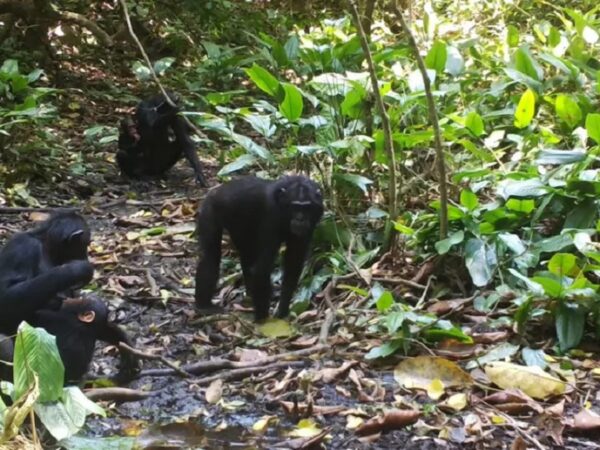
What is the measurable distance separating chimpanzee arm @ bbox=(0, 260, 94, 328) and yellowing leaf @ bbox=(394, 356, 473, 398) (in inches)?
74.7

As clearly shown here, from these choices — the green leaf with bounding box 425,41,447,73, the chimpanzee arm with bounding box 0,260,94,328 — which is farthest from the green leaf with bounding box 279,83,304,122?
the chimpanzee arm with bounding box 0,260,94,328

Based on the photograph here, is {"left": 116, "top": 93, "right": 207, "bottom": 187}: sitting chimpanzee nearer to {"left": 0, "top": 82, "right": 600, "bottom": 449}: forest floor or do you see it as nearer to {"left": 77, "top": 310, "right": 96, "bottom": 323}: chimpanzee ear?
{"left": 0, "top": 82, "right": 600, "bottom": 449}: forest floor

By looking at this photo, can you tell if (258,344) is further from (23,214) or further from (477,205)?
(23,214)

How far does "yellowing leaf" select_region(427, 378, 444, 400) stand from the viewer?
4.71m

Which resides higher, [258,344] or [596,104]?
[596,104]

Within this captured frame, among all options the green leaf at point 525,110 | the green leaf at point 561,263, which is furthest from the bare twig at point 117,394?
the green leaf at point 525,110

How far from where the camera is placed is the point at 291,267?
6.18 m

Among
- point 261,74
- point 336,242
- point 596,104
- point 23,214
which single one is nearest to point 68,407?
point 336,242

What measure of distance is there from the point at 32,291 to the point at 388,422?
2011 mm

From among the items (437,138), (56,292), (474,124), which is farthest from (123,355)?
(474,124)

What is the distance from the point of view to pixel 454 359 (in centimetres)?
512

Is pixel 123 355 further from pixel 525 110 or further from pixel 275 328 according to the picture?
pixel 525 110

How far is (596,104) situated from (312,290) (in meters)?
3.20

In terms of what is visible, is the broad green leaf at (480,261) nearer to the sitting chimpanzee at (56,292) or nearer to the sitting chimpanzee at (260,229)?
the sitting chimpanzee at (260,229)
